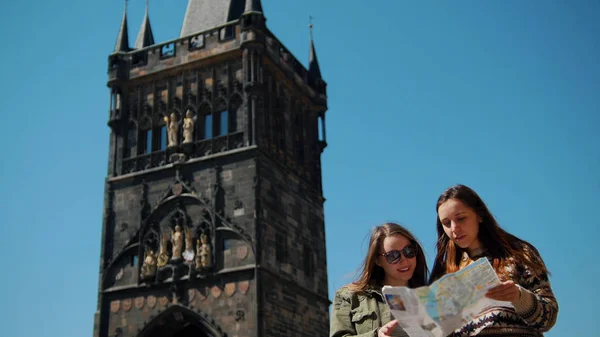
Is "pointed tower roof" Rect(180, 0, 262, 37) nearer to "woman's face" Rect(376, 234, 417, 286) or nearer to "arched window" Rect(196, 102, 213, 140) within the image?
"arched window" Rect(196, 102, 213, 140)

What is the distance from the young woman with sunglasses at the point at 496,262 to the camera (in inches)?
135

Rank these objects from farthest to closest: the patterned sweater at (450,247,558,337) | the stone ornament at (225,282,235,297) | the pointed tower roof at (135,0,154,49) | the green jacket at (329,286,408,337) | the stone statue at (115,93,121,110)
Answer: the pointed tower roof at (135,0,154,49) < the stone statue at (115,93,121,110) < the stone ornament at (225,282,235,297) < the green jacket at (329,286,408,337) < the patterned sweater at (450,247,558,337)

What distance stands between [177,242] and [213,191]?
2026 millimetres

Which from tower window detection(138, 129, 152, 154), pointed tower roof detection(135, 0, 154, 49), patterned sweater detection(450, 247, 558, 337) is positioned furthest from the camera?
pointed tower roof detection(135, 0, 154, 49)

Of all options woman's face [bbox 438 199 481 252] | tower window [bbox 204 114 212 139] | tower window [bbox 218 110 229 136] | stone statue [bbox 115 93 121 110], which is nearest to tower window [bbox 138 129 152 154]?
stone statue [bbox 115 93 121 110]

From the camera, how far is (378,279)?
4141 mm

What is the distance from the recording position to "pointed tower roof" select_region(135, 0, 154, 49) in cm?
2773

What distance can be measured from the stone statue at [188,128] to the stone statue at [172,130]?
0.34 meters

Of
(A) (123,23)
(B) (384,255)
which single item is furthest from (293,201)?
(B) (384,255)

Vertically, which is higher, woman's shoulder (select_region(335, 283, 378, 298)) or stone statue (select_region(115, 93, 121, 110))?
stone statue (select_region(115, 93, 121, 110))

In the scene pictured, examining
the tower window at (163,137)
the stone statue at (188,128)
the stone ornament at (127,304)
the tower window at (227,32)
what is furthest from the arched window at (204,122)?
the stone ornament at (127,304)

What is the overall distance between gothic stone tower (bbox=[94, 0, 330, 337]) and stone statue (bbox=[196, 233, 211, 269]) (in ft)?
0.11

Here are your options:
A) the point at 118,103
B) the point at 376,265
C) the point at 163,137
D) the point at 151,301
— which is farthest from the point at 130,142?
the point at 376,265

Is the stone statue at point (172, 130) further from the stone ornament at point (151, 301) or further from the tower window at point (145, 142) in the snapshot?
the stone ornament at point (151, 301)
